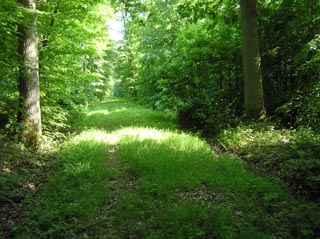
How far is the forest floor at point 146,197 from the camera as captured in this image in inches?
179

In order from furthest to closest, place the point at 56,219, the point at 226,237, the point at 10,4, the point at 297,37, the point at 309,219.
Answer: the point at 297,37, the point at 10,4, the point at 56,219, the point at 309,219, the point at 226,237

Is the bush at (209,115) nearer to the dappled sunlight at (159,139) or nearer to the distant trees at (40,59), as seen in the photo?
the dappled sunlight at (159,139)

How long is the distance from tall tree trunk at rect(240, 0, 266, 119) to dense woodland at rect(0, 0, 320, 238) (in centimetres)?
3

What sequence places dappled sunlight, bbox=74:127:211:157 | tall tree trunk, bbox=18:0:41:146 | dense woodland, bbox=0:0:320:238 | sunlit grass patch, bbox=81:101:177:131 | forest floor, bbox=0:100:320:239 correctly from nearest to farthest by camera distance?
1. forest floor, bbox=0:100:320:239
2. dense woodland, bbox=0:0:320:238
3. dappled sunlight, bbox=74:127:211:157
4. tall tree trunk, bbox=18:0:41:146
5. sunlit grass patch, bbox=81:101:177:131

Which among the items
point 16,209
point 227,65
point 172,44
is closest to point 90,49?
point 227,65

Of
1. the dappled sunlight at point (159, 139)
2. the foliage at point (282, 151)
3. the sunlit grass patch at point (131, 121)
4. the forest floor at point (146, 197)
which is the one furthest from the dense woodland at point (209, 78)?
the dappled sunlight at point (159, 139)

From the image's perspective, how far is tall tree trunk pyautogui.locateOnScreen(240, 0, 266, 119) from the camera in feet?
34.9

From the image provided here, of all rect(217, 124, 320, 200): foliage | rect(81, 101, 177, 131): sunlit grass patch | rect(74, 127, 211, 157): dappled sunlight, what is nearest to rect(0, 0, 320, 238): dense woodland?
rect(217, 124, 320, 200): foliage

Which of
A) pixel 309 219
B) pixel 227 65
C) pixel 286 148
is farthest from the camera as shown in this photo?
pixel 227 65

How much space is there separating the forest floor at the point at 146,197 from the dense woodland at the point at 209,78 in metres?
0.22

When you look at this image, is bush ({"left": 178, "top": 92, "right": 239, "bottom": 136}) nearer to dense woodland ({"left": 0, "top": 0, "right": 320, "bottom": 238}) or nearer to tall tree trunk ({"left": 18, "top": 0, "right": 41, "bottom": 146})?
dense woodland ({"left": 0, "top": 0, "right": 320, "bottom": 238})

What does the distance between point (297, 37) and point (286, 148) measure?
224 inches

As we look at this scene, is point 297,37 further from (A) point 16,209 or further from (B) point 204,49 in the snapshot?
(A) point 16,209

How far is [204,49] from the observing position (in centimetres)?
1334
